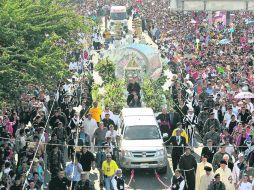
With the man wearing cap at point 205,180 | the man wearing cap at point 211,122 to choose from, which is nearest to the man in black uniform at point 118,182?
the man wearing cap at point 205,180

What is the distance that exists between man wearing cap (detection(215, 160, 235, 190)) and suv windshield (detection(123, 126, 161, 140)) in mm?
4029

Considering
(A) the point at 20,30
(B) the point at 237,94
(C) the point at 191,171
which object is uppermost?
(A) the point at 20,30

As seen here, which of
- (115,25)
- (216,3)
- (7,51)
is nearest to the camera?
(7,51)

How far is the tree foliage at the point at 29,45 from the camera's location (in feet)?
78.9

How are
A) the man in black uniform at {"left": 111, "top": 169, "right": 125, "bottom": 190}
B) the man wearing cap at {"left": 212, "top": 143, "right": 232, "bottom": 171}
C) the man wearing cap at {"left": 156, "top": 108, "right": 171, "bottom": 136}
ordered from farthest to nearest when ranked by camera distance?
the man wearing cap at {"left": 156, "top": 108, "right": 171, "bottom": 136}
the man wearing cap at {"left": 212, "top": 143, "right": 232, "bottom": 171}
the man in black uniform at {"left": 111, "top": 169, "right": 125, "bottom": 190}

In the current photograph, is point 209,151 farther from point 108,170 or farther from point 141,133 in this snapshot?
point 108,170

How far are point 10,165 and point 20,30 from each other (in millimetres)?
7891

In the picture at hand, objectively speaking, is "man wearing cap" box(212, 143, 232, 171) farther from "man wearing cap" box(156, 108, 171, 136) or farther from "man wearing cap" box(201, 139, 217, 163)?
"man wearing cap" box(156, 108, 171, 136)

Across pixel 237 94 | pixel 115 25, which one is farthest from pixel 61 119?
pixel 115 25

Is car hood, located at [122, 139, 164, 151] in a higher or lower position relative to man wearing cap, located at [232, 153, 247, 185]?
higher

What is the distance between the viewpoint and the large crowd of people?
19609 mm

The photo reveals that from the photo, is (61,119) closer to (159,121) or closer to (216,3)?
(159,121)

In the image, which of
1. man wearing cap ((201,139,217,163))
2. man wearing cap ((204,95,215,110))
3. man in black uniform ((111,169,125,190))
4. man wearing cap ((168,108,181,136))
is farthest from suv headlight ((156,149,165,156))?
man wearing cap ((204,95,215,110))

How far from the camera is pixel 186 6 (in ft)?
138
